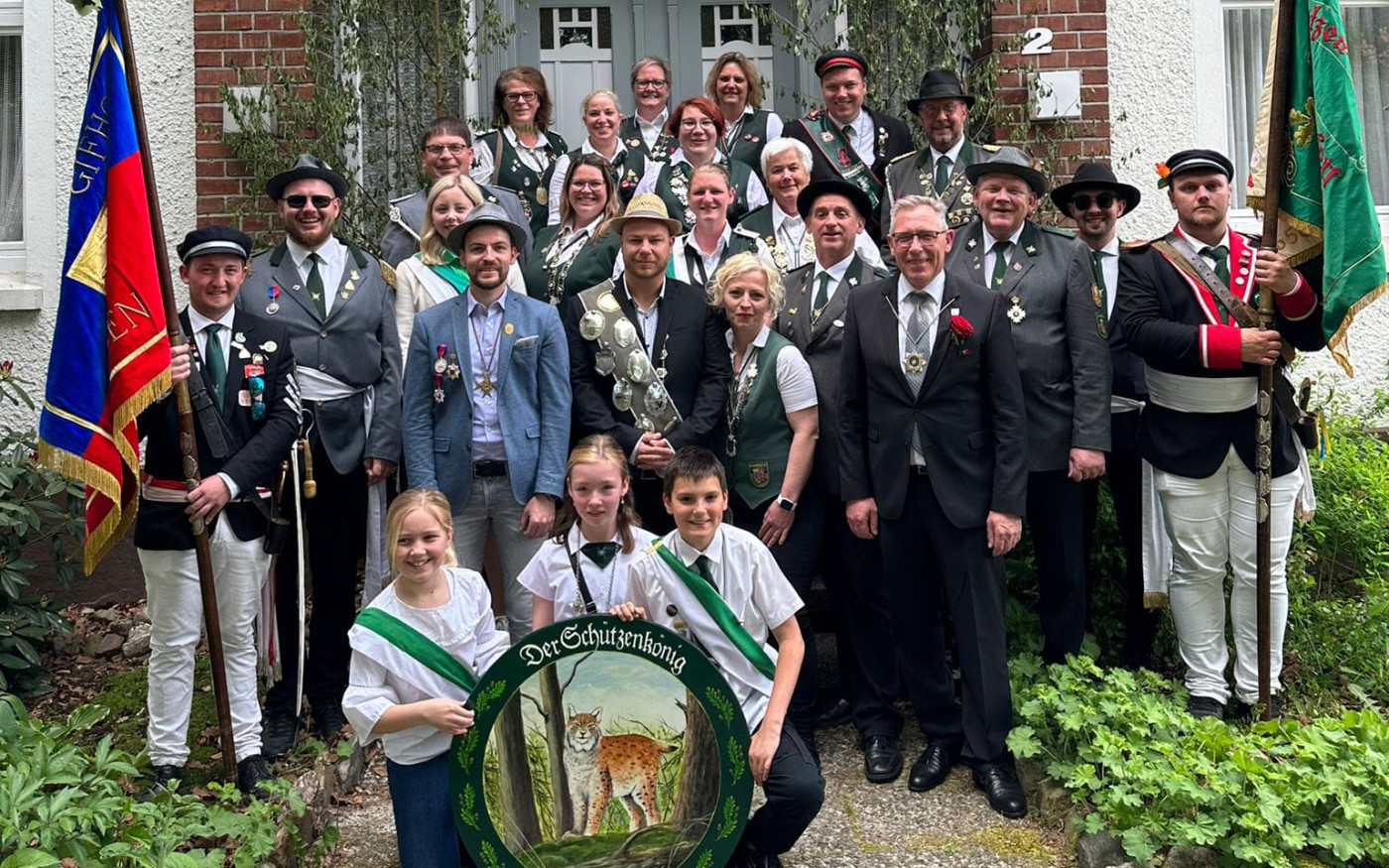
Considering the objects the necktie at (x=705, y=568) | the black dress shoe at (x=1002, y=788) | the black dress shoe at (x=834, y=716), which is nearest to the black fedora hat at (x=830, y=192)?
the necktie at (x=705, y=568)

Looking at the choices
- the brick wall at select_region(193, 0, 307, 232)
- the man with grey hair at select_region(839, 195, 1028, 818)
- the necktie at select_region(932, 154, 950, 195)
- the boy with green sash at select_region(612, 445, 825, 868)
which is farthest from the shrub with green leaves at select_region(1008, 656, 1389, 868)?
the brick wall at select_region(193, 0, 307, 232)

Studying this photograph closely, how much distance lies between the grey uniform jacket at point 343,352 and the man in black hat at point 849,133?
2.30m

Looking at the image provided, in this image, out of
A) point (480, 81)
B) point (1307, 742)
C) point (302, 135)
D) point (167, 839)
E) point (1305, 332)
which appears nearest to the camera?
point (167, 839)

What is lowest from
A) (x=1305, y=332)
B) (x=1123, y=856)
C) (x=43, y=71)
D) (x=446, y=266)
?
(x=1123, y=856)

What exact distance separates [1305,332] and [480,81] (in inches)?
196

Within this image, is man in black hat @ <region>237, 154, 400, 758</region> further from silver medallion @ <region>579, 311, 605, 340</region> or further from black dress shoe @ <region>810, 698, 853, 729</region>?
black dress shoe @ <region>810, 698, 853, 729</region>

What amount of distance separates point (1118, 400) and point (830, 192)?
140 cm

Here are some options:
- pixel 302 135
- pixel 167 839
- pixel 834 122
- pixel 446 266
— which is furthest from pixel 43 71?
pixel 167 839

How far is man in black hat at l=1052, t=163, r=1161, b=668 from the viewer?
5.74 meters

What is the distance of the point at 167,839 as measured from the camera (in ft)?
13.4

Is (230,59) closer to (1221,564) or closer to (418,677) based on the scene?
(418,677)

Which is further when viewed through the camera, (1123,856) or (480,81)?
(480,81)

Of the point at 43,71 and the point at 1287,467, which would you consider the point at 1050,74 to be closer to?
the point at 1287,467

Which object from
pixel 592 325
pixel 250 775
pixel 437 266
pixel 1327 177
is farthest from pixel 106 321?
pixel 1327 177
